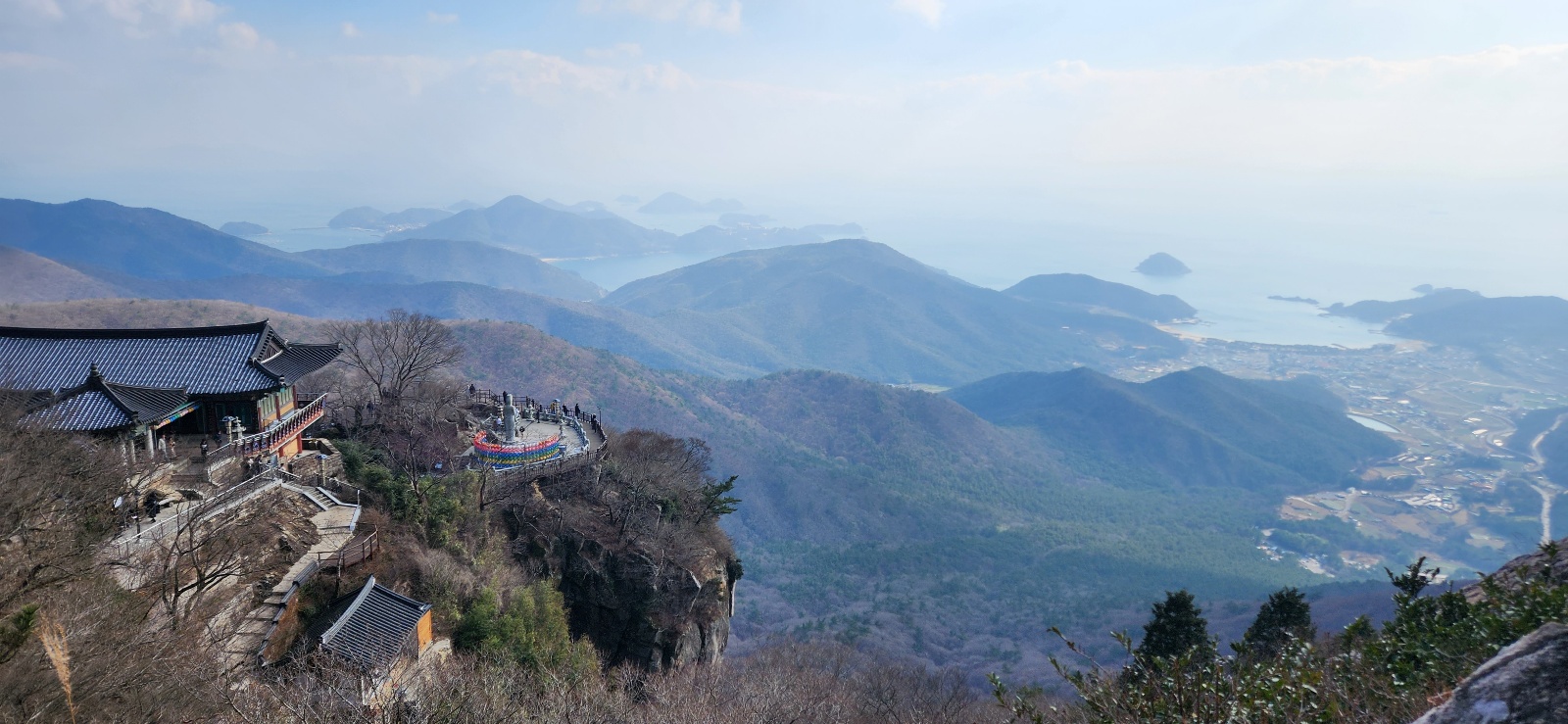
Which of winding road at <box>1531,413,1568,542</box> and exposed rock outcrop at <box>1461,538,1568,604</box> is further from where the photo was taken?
winding road at <box>1531,413,1568,542</box>

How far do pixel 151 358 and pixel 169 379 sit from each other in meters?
1.17

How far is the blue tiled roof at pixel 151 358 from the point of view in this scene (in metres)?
22.0

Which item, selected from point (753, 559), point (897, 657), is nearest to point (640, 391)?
point (753, 559)

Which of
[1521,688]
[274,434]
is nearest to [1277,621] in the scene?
[1521,688]

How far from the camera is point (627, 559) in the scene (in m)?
28.6

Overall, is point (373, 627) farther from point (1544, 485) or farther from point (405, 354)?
point (1544, 485)

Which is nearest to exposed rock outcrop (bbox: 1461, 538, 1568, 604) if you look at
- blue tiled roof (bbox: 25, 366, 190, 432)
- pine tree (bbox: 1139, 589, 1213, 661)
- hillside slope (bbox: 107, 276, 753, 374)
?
pine tree (bbox: 1139, 589, 1213, 661)

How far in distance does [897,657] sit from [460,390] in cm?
3221

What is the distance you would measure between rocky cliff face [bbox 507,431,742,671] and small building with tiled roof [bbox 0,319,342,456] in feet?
25.9

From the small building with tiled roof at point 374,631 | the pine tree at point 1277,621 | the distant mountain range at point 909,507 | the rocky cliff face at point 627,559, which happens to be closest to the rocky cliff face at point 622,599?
the rocky cliff face at point 627,559

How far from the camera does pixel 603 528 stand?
95.7 ft

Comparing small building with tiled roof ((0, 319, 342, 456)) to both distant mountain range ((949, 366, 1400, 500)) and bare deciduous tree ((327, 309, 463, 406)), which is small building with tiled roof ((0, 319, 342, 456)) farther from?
distant mountain range ((949, 366, 1400, 500))

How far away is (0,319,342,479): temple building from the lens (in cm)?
2006

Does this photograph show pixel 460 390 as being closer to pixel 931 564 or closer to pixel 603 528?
pixel 603 528
